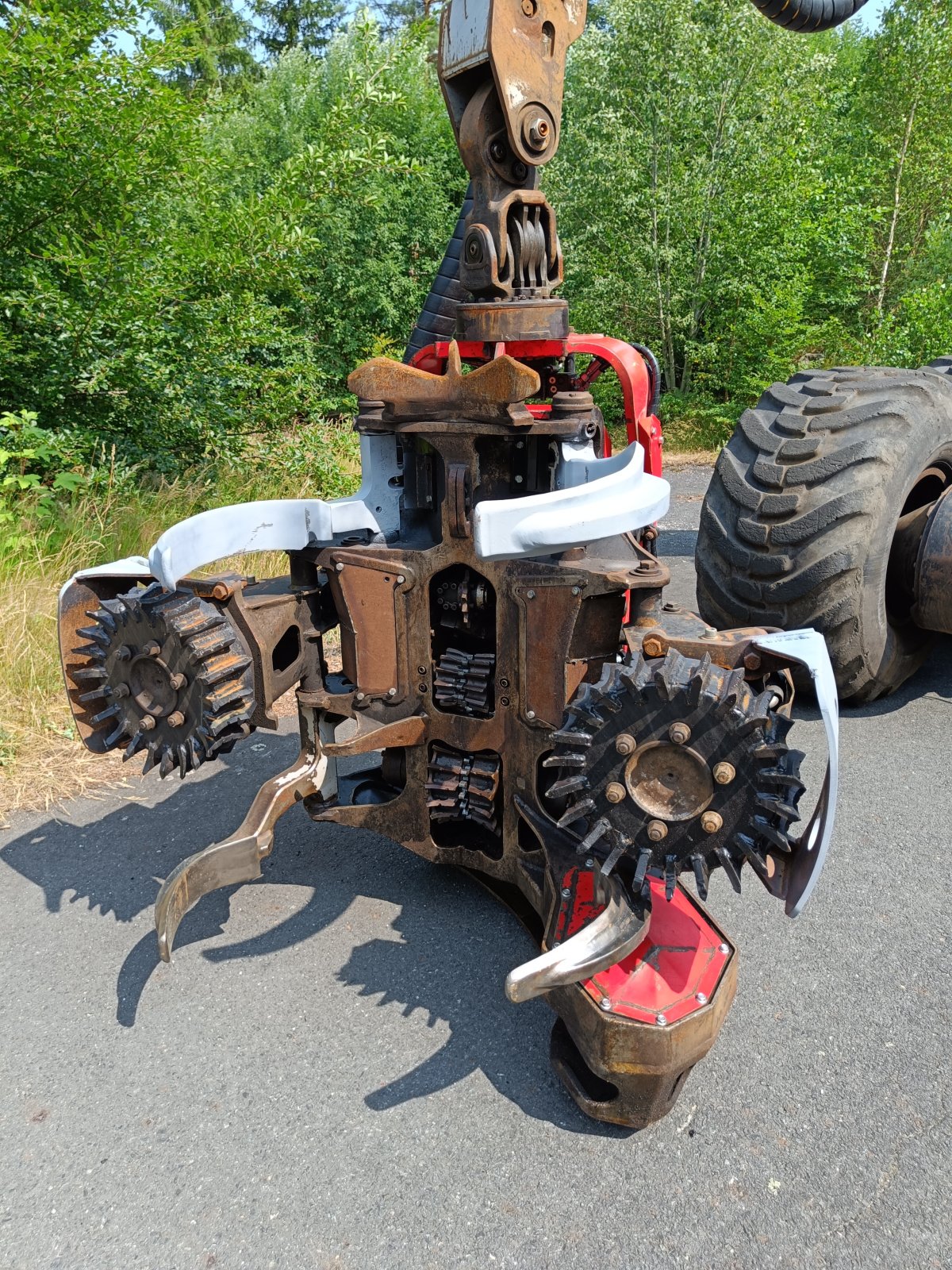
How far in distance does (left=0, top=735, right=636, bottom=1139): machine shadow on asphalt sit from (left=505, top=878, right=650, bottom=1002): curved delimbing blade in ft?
1.67

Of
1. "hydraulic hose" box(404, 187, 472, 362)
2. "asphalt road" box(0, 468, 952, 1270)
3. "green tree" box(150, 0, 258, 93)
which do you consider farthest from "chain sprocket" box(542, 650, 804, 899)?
"green tree" box(150, 0, 258, 93)

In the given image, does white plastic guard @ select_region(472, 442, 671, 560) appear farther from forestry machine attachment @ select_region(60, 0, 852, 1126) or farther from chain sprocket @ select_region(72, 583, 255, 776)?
chain sprocket @ select_region(72, 583, 255, 776)

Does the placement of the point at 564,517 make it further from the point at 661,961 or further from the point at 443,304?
the point at 443,304

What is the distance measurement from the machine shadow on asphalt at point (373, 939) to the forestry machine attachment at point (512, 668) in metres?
0.12

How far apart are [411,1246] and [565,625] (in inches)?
56.1

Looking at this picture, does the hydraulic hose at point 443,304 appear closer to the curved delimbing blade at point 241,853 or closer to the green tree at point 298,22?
the curved delimbing blade at point 241,853

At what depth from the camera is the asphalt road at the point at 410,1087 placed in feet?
6.41

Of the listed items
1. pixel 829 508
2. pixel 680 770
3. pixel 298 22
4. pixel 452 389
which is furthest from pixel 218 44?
pixel 680 770

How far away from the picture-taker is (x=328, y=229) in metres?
14.0

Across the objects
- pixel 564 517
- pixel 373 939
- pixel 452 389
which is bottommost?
pixel 373 939

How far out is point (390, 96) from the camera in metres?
6.04

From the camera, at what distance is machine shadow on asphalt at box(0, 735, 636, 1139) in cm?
240

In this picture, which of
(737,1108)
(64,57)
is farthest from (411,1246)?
(64,57)

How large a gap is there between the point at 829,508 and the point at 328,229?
12291 mm
